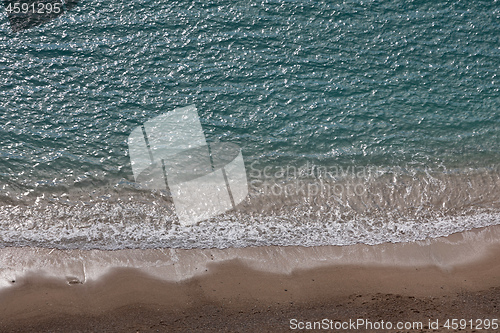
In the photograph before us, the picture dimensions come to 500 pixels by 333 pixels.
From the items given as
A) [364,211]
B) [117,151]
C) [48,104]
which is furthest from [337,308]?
[48,104]

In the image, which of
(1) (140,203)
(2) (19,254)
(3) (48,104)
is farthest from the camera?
(3) (48,104)

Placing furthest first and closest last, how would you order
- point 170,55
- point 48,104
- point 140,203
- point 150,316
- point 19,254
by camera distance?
point 170,55 < point 48,104 < point 140,203 < point 19,254 < point 150,316

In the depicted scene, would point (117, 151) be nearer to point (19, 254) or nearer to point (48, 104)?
point (48, 104)

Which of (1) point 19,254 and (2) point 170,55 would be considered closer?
(1) point 19,254

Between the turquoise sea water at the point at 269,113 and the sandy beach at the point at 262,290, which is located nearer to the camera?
the sandy beach at the point at 262,290

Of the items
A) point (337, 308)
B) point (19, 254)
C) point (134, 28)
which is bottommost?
point (337, 308)

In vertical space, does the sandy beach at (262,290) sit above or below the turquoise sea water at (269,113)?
below
